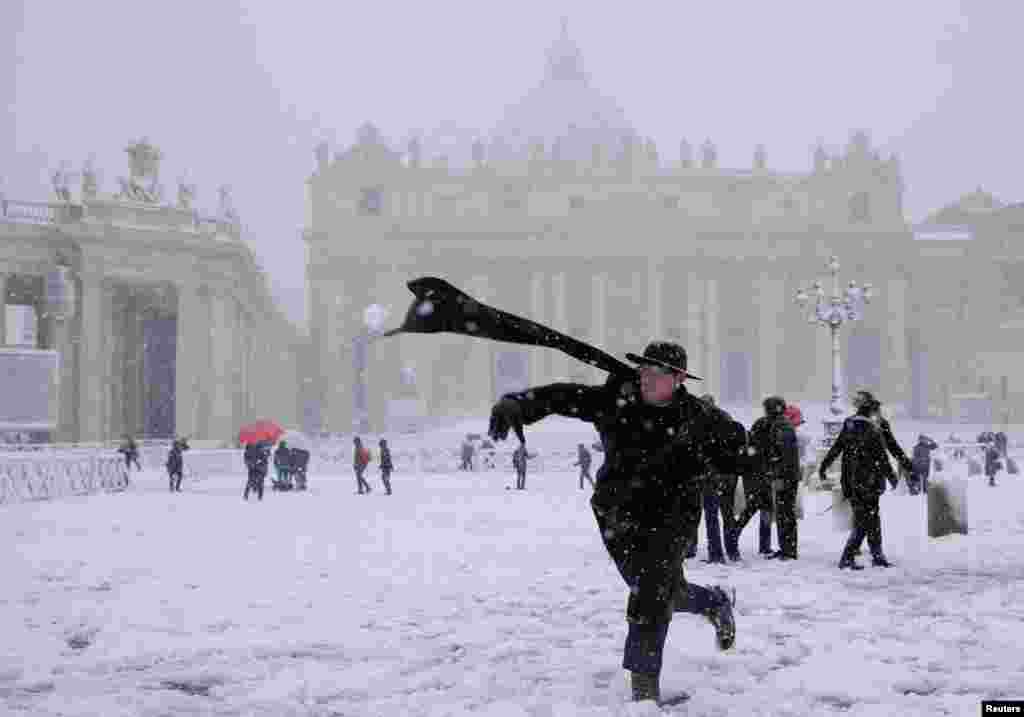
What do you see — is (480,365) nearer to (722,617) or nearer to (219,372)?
(219,372)

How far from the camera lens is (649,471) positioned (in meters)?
4.22

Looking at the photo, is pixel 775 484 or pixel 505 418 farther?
pixel 775 484

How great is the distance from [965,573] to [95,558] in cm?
762

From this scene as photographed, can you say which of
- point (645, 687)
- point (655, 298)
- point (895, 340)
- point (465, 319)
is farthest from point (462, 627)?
point (895, 340)

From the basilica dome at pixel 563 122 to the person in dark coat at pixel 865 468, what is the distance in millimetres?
59869

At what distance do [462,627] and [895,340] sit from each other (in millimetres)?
58112

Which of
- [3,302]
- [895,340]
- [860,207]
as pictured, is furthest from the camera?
[860,207]

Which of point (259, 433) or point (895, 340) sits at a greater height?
point (895, 340)

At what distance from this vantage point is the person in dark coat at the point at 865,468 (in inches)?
311

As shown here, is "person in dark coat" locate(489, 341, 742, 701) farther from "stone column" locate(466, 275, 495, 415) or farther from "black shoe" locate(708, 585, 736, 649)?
"stone column" locate(466, 275, 495, 415)

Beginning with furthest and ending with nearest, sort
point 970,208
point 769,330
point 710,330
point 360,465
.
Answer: point 970,208
point 769,330
point 710,330
point 360,465

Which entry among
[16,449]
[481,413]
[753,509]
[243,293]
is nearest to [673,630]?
[753,509]

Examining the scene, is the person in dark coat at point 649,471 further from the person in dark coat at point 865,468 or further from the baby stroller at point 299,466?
the baby stroller at point 299,466

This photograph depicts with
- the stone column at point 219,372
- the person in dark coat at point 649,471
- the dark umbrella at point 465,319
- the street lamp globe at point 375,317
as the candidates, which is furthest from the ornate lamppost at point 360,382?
the dark umbrella at point 465,319
